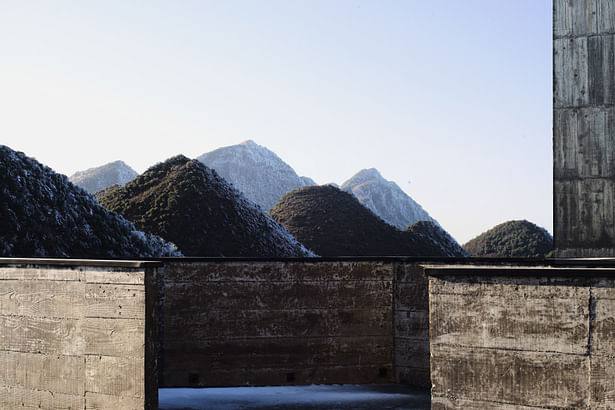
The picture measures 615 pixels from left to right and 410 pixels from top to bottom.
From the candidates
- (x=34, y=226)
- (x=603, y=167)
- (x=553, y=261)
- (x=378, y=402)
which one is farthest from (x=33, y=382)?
(x=34, y=226)

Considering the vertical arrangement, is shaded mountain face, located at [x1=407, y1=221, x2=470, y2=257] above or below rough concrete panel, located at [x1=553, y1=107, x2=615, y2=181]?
below

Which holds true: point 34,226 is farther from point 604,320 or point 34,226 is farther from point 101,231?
point 604,320

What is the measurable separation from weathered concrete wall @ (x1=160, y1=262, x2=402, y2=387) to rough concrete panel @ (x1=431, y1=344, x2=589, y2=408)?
215 inches

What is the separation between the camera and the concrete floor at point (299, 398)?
34.6 ft

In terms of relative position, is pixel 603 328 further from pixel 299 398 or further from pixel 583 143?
pixel 583 143

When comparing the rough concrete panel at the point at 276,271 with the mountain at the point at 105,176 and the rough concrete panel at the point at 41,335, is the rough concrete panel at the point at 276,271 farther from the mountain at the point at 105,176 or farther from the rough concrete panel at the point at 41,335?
the mountain at the point at 105,176

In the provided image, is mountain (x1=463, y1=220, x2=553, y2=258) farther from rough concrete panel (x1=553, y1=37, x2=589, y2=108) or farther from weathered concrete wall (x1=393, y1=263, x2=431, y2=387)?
weathered concrete wall (x1=393, y1=263, x2=431, y2=387)

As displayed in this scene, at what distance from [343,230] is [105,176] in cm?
12642

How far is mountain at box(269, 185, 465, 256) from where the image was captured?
64.9 metres

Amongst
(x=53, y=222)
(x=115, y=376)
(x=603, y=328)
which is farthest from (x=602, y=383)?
(x=53, y=222)

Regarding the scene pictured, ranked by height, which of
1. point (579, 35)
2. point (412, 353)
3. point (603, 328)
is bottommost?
point (412, 353)

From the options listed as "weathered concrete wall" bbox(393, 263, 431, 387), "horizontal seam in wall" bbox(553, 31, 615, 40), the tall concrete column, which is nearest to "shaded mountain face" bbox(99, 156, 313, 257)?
"weathered concrete wall" bbox(393, 263, 431, 387)

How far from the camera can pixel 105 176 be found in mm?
178750

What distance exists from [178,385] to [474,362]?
714cm
